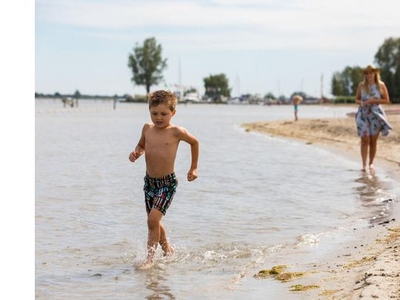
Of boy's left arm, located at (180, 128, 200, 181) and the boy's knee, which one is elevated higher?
boy's left arm, located at (180, 128, 200, 181)

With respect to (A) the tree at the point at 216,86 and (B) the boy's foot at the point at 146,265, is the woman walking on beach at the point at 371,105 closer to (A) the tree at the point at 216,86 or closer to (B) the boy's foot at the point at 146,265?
(B) the boy's foot at the point at 146,265

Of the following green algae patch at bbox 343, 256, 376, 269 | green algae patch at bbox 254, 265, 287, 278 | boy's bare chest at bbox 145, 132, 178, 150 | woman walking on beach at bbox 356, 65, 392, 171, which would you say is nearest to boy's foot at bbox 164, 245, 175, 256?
boy's bare chest at bbox 145, 132, 178, 150

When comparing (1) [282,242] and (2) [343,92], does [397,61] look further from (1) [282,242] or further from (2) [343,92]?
(1) [282,242]

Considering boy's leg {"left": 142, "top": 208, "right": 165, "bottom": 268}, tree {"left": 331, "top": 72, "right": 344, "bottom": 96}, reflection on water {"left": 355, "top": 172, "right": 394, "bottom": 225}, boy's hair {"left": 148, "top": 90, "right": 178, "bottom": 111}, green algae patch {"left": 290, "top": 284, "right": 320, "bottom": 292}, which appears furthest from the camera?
tree {"left": 331, "top": 72, "right": 344, "bottom": 96}

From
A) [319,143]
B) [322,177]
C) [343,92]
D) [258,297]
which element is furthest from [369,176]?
[343,92]

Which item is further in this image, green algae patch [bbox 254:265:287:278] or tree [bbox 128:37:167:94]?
tree [bbox 128:37:167:94]

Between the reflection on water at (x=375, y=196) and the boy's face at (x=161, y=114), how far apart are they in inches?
114

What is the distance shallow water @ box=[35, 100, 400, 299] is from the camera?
5492 millimetres

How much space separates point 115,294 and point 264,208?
14.6 ft

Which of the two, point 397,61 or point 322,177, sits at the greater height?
point 397,61

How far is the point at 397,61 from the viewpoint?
8875 cm

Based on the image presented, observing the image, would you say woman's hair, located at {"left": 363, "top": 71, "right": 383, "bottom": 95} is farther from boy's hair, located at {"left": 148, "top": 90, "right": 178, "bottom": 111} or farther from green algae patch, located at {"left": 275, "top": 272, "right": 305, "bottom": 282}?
green algae patch, located at {"left": 275, "top": 272, "right": 305, "bottom": 282}

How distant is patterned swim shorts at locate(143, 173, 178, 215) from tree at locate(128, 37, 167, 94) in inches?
5617

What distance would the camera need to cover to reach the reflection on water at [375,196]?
8.37m
